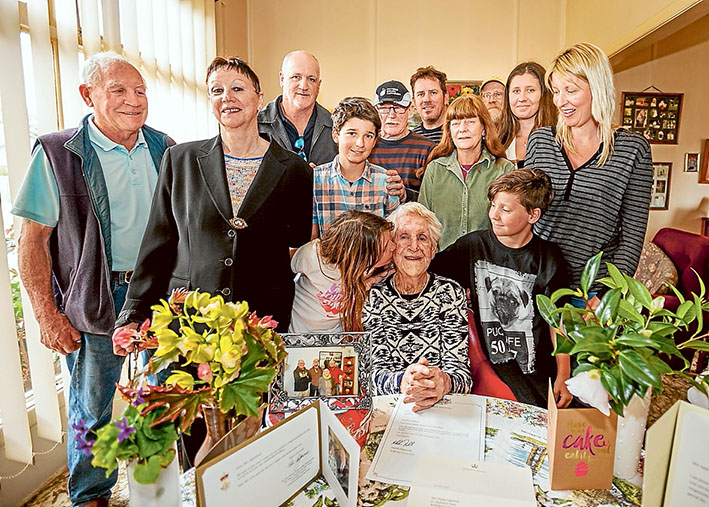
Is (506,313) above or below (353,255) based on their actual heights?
below

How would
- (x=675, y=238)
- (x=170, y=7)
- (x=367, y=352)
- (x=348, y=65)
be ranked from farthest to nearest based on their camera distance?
(x=675, y=238) → (x=348, y=65) → (x=170, y=7) → (x=367, y=352)

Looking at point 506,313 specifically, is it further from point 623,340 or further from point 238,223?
point 238,223

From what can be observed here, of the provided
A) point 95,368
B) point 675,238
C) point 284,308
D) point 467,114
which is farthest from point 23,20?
point 675,238

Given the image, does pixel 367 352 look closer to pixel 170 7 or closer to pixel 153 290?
pixel 153 290

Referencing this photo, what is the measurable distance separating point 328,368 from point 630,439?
2.54 feet

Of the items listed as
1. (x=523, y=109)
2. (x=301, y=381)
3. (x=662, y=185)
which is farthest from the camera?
(x=662, y=185)

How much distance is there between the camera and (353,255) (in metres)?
1.70

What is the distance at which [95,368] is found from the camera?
1802mm

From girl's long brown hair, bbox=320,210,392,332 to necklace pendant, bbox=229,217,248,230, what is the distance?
0.93ft

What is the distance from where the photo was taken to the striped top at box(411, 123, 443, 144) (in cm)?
186

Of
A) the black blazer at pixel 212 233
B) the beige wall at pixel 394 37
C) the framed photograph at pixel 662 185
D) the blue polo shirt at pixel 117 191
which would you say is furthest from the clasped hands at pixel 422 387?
the framed photograph at pixel 662 185

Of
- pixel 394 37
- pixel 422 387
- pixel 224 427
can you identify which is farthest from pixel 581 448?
pixel 394 37

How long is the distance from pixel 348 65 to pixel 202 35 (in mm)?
746

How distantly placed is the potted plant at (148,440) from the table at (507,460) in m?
0.23
